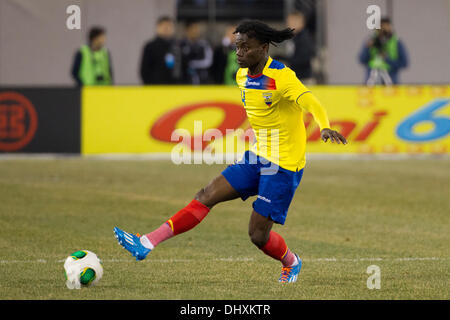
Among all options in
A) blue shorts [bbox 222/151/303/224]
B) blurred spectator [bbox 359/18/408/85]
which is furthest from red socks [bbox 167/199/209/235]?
blurred spectator [bbox 359/18/408/85]

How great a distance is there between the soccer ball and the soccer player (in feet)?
1.24

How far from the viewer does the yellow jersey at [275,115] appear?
7012 millimetres

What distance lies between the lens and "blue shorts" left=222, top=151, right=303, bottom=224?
7051mm

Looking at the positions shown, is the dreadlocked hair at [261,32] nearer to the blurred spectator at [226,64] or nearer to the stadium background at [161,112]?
the stadium background at [161,112]

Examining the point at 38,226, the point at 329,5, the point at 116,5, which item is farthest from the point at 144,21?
the point at 38,226

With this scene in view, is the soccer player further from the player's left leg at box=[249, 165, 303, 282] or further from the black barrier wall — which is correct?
the black barrier wall

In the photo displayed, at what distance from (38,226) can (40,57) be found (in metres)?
13.6

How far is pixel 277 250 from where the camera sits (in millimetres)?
7262

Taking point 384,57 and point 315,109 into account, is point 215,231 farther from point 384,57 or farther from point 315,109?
point 384,57

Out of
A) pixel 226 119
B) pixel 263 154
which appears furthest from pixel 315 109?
pixel 226 119

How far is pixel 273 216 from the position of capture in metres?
7.08

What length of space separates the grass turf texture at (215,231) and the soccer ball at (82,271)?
0.29 ft

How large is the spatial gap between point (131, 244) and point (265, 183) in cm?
108

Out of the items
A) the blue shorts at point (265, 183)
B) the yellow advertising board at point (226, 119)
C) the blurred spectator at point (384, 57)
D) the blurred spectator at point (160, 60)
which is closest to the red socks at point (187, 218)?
the blue shorts at point (265, 183)
